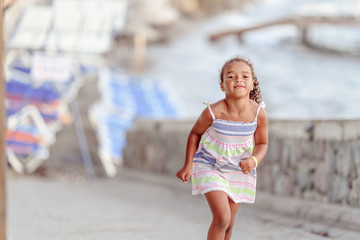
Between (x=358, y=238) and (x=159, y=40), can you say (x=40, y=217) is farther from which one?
(x=159, y=40)

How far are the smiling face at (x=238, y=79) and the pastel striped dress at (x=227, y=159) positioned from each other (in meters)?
0.13

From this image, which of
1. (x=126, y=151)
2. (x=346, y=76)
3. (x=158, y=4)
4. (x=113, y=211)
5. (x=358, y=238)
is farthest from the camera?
(x=158, y=4)

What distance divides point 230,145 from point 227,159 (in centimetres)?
7

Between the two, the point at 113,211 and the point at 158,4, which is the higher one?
the point at 158,4

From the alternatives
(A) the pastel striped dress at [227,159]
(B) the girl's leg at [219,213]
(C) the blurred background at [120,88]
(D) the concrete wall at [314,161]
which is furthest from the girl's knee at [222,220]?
(D) the concrete wall at [314,161]

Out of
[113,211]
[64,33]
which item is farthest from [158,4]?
[113,211]

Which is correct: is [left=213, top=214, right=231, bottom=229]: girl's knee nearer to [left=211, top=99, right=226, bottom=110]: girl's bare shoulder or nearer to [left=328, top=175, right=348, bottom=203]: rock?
[left=211, top=99, right=226, bottom=110]: girl's bare shoulder

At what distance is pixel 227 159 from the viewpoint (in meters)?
2.99

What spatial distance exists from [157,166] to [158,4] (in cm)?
2253

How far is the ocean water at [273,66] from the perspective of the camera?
731 inches

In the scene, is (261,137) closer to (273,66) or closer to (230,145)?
(230,145)

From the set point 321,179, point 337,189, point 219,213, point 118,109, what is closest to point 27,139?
point 118,109

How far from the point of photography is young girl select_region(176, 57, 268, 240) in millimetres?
2975

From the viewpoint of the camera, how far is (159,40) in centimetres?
3303
